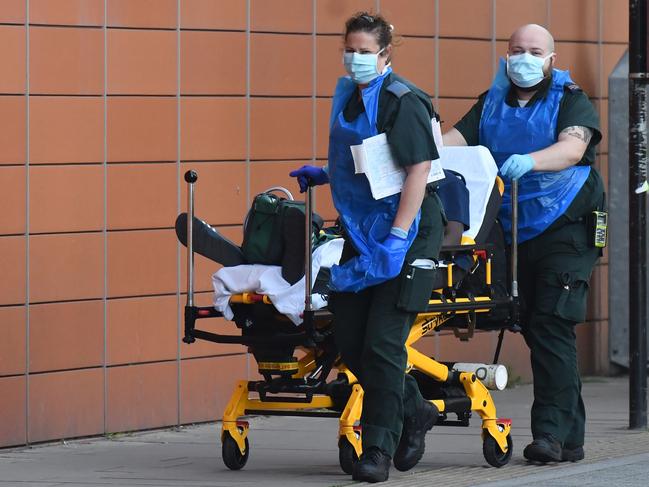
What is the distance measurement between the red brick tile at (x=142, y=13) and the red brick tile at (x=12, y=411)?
1930 mm

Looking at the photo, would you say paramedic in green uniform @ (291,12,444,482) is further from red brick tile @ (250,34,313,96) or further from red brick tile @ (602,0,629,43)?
red brick tile @ (602,0,629,43)

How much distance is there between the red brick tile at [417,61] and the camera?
34.3ft

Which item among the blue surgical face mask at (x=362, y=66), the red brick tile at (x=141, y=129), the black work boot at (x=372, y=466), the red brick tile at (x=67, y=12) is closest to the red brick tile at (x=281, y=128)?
the red brick tile at (x=141, y=129)

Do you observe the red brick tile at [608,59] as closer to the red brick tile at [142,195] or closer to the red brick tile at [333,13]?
the red brick tile at [333,13]

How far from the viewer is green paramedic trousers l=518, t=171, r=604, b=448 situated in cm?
778

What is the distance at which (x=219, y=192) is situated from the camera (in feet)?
31.1

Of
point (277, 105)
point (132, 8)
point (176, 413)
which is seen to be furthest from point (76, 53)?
point (176, 413)

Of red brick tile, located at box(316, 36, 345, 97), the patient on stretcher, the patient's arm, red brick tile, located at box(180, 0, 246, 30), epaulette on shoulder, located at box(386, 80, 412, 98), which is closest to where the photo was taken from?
epaulette on shoulder, located at box(386, 80, 412, 98)

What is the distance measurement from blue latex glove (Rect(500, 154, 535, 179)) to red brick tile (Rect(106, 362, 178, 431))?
8.53 feet

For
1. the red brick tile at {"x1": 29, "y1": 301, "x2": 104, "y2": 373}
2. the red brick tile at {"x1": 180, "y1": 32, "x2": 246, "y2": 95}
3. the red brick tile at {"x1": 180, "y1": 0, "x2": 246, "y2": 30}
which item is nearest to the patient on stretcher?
the red brick tile at {"x1": 29, "y1": 301, "x2": 104, "y2": 373}

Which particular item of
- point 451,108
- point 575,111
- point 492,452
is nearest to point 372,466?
point 492,452

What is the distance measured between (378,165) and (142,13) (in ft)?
8.31

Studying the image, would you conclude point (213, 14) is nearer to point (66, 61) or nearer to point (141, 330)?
point (66, 61)

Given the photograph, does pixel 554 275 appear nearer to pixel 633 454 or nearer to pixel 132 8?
pixel 633 454
